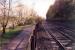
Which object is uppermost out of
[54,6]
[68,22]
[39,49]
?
[54,6]

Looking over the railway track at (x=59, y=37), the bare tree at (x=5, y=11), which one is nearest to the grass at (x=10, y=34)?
the bare tree at (x=5, y=11)

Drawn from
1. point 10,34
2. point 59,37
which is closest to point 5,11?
point 10,34

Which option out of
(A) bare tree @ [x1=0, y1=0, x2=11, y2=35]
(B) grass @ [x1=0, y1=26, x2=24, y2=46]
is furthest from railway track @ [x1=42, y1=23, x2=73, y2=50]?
(A) bare tree @ [x1=0, y1=0, x2=11, y2=35]

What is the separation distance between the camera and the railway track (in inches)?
68.6

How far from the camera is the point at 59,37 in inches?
70.4

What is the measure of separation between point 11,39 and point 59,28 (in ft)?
1.45

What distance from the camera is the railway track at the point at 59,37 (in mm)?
1743

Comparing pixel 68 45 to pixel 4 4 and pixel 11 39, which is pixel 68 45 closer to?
pixel 11 39

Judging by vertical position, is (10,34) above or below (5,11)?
below

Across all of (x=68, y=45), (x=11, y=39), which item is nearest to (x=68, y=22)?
(x=68, y=45)

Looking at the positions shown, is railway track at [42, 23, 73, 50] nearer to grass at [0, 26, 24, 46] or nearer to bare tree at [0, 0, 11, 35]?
grass at [0, 26, 24, 46]

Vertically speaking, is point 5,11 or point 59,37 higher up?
point 5,11

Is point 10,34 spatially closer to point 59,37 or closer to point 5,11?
point 5,11

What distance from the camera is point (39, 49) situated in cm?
176
